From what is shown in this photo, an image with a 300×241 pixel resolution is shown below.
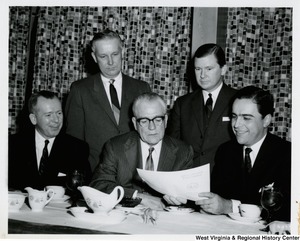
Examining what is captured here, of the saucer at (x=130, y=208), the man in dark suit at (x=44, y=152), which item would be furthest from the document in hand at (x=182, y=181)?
the man in dark suit at (x=44, y=152)

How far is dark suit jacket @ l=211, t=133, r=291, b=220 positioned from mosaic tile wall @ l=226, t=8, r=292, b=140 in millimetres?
789

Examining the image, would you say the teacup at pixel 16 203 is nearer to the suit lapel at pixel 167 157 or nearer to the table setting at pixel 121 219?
the table setting at pixel 121 219

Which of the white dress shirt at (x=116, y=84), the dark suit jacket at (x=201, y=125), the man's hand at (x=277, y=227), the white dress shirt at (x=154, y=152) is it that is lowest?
the man's hand at (x=277, y=227)

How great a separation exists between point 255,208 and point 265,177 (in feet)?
1.15

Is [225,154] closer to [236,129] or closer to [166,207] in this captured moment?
[236,129]

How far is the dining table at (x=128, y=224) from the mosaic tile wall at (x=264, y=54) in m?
1.32

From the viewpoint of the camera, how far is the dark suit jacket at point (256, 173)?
1.90m

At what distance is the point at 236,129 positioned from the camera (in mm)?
2055

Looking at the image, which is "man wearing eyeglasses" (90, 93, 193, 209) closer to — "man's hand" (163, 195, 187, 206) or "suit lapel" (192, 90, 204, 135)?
"man's hand" (163, 195, 187, 206)

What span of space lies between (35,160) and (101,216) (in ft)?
2.48

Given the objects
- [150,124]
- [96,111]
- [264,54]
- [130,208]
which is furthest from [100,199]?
[264,54]

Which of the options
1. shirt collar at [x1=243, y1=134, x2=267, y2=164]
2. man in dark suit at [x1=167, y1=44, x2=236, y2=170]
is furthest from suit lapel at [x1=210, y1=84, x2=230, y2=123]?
shirt collar at [x1=243, y1=134, x2=267, y2=164]

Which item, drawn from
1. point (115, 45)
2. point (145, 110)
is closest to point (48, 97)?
point (115, 45)

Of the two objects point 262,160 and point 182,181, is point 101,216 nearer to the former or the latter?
point 182,181
